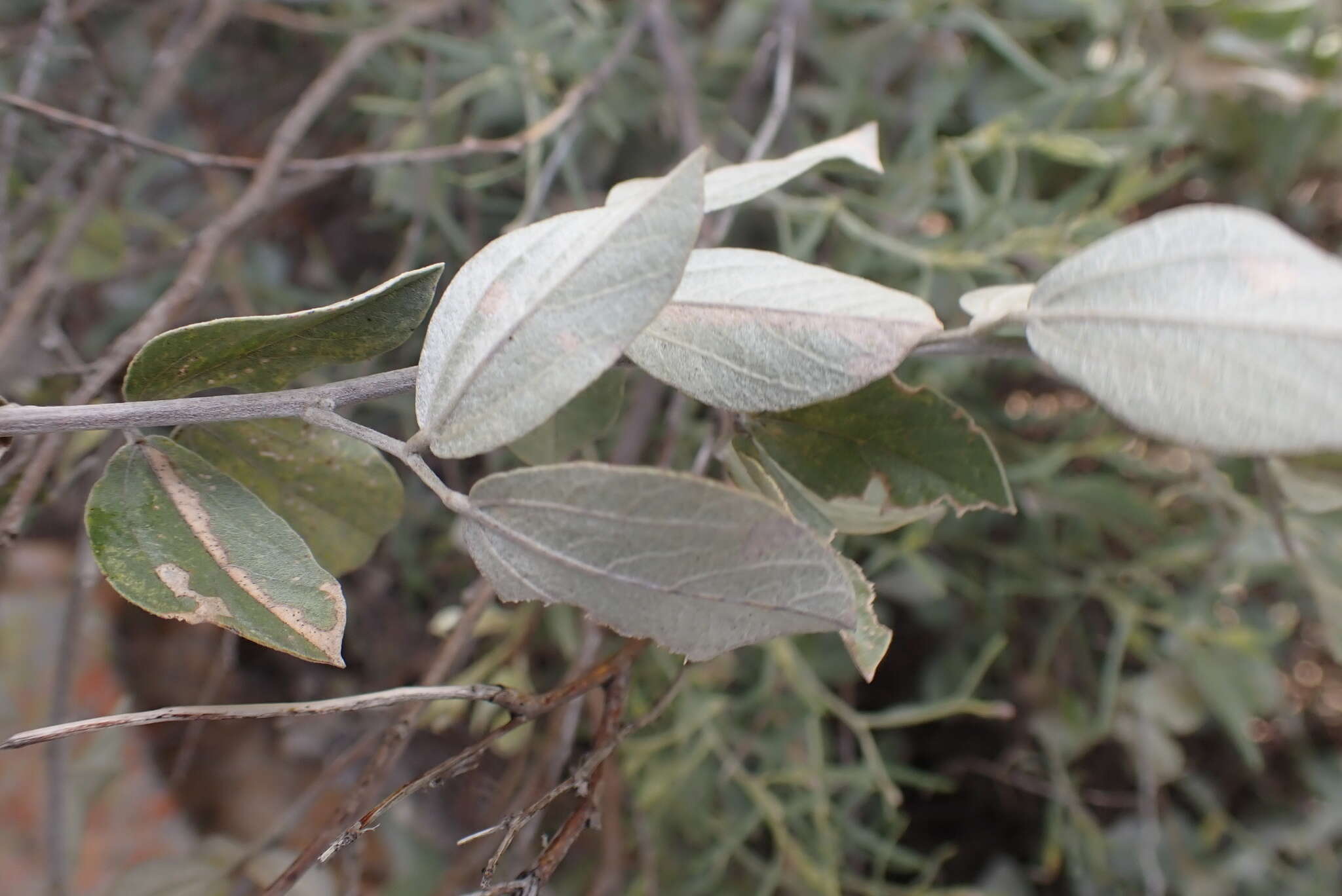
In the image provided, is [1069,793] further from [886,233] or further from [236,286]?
[236,286]

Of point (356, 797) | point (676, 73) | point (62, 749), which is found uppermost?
point (676, 73)

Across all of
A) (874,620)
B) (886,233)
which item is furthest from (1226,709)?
(874,620)

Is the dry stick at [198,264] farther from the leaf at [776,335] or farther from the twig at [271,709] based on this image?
the leaf at [776,335]

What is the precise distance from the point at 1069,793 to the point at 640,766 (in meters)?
0.29

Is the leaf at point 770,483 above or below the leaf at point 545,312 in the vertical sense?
below

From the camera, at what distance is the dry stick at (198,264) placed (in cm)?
30

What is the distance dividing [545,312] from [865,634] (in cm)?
11

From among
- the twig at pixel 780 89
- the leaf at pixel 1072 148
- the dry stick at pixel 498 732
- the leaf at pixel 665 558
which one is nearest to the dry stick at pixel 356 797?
the dry stick at pixel 498 732

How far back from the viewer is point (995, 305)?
0.79 feet

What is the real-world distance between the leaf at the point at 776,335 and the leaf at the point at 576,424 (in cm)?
7

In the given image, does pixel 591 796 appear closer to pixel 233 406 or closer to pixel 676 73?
pixel 233 406

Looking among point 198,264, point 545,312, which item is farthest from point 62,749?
point 545,312

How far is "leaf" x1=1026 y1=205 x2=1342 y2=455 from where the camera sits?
0.56ft

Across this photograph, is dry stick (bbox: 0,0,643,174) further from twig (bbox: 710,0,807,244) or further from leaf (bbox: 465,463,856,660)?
leaf (bbox: 465,463,856,660)
